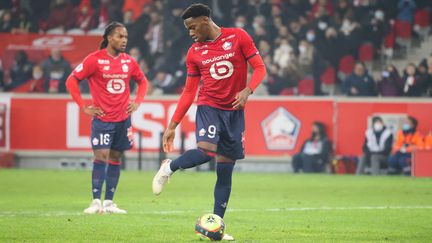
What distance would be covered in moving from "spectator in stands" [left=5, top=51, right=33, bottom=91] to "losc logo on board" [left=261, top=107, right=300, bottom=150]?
22.6ft

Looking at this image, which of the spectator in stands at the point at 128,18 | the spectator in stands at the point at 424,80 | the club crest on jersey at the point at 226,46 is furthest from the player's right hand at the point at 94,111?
the spectator in stands at the point at 128,18

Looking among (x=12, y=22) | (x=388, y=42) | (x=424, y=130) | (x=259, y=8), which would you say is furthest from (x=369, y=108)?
(x=12, y=22)

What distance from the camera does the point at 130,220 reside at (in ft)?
41.5

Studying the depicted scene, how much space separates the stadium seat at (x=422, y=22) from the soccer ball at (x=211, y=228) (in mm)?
19330

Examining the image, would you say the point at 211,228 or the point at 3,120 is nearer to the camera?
the point at 211,228

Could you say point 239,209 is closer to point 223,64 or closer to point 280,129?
point 223,64

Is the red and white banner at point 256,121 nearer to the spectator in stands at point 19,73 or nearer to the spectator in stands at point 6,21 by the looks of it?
the spectator in stands at point 19,73

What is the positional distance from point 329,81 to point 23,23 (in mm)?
9000

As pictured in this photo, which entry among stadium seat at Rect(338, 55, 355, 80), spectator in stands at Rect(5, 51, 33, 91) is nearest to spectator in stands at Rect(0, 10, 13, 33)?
spectator in stands at Rect(5, 51, 33, 91)

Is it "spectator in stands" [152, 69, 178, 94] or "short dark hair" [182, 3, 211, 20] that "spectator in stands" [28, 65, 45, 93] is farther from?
"short dark hair" [182, 3, 211, 20]

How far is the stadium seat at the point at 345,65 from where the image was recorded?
90.0 ft

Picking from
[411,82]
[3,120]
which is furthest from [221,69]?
[3,120]

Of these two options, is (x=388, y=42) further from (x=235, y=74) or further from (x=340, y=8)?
(x=235, y=74)

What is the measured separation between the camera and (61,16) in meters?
30.0
